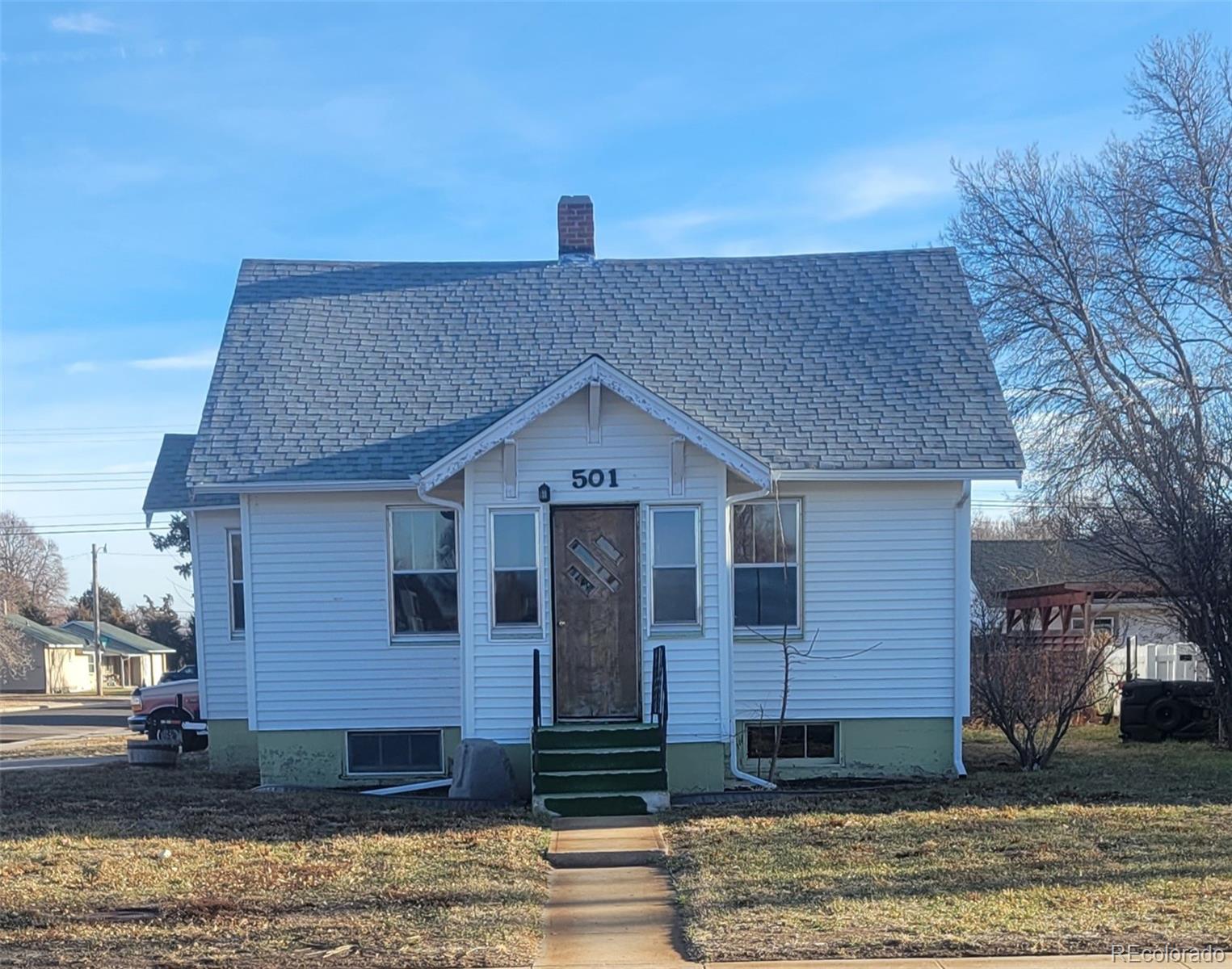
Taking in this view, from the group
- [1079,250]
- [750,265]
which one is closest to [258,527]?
[750,265]

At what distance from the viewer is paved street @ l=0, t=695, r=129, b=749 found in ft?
92.8

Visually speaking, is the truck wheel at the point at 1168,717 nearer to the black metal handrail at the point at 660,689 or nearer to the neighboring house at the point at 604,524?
the neighboring house at the point at 604,524

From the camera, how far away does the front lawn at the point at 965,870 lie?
6.85 meters

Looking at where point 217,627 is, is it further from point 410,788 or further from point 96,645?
point 96,645

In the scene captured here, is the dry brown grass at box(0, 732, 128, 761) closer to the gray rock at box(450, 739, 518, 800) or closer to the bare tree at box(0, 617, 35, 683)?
the gray rock at box(450, 739, 518, 800)

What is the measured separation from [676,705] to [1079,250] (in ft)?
69.9

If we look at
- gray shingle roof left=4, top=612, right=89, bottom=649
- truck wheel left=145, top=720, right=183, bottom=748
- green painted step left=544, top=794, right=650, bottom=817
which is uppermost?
green painted step left=544, top=794, right=650, bottom=817

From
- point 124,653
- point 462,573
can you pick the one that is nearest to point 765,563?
point 462,573

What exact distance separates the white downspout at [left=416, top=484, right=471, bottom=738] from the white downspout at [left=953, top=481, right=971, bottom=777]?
5.54 meters

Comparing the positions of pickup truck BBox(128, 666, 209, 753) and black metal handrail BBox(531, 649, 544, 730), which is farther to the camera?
pickup truck BBox(128, 666, 209, 753)

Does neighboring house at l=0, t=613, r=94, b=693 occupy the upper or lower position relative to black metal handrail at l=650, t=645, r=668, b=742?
lower

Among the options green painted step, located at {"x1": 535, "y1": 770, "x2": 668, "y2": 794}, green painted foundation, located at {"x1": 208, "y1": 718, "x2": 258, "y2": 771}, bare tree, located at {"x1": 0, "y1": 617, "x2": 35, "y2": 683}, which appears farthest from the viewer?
bare tree, located at {"x1": 0, "y1": 617, "x2": 35, "y2": 683}

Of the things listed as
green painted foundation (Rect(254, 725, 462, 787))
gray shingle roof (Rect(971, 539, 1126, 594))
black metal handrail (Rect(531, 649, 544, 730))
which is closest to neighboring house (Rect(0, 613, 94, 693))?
gray shingle roof (Rect(971, 539, 1126, 594))

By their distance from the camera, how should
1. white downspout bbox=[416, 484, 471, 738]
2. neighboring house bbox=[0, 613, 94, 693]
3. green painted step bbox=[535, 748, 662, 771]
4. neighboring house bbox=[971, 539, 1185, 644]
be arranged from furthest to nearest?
neighboring house bbox=[0, 613, 94, 693] < neighboring house bbox=[971, 539, 1185, 644] < white downspout bbox=[416, 484, 471, 738] < green painted step bbox=[535, 748, 662, 771]
